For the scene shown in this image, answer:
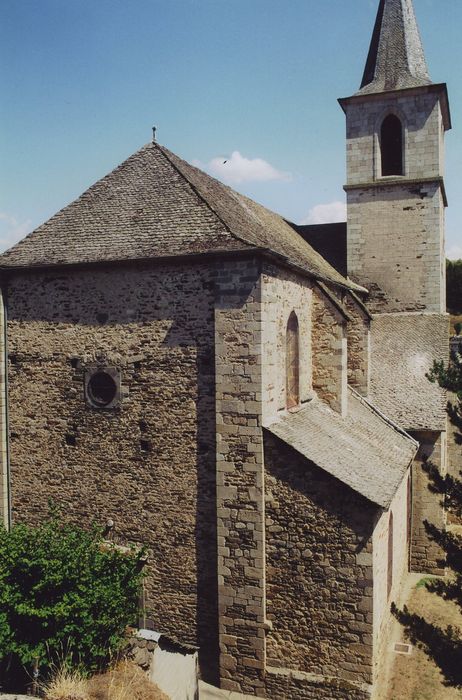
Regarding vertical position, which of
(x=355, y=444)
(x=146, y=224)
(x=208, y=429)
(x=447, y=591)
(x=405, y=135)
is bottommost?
(x=447, y=591)

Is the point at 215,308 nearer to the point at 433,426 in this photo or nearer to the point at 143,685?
the point at 143,685

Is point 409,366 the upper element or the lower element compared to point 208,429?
upper

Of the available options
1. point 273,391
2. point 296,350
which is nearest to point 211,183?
point 296,350

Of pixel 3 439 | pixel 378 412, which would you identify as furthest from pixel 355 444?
pixel 3 439

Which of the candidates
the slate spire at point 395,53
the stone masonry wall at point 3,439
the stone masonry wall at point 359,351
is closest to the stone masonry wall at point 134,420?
the stone masonry wall at point 3,439

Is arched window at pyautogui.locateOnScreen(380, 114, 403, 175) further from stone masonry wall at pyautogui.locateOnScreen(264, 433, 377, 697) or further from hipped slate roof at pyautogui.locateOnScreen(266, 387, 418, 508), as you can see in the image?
stone masonry wall at pyautogui.locateOnScreen(264, 433, 377, 697)

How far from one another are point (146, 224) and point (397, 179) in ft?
35.2

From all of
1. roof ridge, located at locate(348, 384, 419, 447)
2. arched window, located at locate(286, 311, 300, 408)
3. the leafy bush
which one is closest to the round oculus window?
the leafy bush

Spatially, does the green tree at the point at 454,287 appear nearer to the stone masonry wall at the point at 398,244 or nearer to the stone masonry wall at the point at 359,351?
the stone masonry wall at the point at 398,244

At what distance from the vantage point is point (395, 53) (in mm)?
19516

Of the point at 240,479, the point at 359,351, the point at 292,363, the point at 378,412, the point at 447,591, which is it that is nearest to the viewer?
the point at 447,591

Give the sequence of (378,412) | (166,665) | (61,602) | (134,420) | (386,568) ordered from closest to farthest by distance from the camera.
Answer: (61,602), (166,665), (134,420), (386,568), (378,412)

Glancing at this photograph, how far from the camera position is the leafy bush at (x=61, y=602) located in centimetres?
828

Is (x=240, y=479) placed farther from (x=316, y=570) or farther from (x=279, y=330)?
(x=279, y=330)
